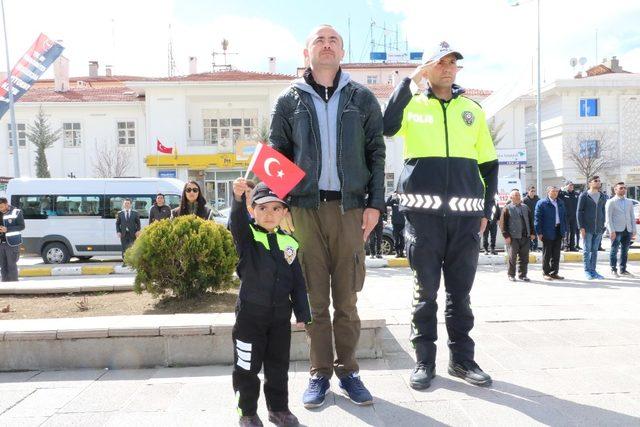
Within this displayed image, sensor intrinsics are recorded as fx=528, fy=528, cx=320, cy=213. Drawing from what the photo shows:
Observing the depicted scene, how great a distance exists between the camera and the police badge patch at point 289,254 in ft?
10.6

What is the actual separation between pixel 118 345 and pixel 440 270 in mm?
2643

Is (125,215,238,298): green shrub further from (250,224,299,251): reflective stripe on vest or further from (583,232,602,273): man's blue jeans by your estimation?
(583,232,602,273): man's blue jeans

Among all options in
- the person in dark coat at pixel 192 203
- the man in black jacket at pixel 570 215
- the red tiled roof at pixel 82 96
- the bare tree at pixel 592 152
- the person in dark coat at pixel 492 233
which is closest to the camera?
the person in dark coat at pixel 192 203

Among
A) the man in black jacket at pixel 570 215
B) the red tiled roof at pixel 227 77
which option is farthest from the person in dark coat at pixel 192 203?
the red tiled roof at pixel 227 77

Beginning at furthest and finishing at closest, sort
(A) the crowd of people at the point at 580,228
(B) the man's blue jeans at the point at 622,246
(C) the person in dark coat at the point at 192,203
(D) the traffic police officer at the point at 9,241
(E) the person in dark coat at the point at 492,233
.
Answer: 1. (E) the person in dark coat at the point at 492,233
2. (B) the man's blue jeans at the point at 622,246
3. (A) the crowd of people at the point at 580,228
4. (D) the traffic police officer at the point at 9,241
5. (C) the person in dark coat at the point at 192,203

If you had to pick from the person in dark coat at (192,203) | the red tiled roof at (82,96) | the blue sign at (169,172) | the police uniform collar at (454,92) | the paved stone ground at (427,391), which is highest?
the red tiled roof at (82,96)

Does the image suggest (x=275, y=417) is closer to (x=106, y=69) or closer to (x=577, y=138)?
(x=577, y=138)

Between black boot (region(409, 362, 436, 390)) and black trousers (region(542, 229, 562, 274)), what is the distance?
7.35 m

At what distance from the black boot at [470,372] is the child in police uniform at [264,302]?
4.39 ft

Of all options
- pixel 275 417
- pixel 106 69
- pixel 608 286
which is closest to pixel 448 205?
pixel 275 417

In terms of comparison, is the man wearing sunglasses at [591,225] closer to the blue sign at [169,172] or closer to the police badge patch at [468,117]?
the police badge patch at [468,117]

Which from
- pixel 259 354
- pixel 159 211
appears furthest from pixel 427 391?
pixel 159 211

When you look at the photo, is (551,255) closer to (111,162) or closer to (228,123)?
(228,123)

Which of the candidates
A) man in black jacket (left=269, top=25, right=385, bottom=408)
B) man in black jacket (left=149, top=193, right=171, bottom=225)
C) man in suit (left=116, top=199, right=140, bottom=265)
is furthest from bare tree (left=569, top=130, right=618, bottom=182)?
man in black jacket (left=269, top=25, right=385, bottom=408)
